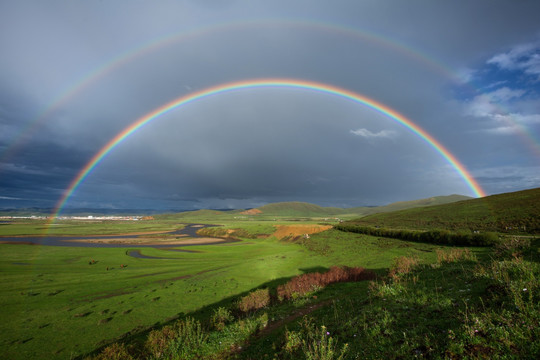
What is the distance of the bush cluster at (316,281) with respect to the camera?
2177 cm

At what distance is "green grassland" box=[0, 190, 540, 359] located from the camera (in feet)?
22.1

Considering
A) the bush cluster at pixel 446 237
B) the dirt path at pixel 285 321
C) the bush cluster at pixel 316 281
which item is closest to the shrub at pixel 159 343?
the dirt path at pixel 285 321

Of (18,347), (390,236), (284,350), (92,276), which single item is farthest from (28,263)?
(390,236)

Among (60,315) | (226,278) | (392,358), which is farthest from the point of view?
(226,278)

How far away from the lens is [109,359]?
1033 centimetres

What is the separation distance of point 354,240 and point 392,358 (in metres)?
50.9

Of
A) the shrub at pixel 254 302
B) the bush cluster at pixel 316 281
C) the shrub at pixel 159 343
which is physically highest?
the shrub at pixel 159 343

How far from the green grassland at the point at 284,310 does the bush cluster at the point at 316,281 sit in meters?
1.20

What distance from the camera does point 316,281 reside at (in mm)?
24062

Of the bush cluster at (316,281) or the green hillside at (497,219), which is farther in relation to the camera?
the green hillside at (497,219)

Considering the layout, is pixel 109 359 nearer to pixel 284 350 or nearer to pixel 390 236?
pixel 284 350

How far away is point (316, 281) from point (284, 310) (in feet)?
29.0

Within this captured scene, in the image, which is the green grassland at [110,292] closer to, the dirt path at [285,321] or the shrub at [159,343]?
the shrub at [159,343]

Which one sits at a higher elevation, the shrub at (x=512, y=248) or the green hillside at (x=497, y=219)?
the shrub at (x=512, y=248)
